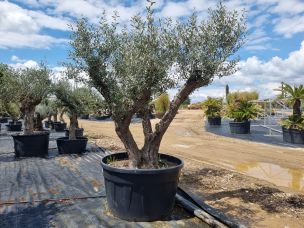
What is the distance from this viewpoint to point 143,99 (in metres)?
4.70

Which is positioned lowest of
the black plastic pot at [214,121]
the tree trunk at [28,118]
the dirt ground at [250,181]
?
the dirt ground at [250,181]

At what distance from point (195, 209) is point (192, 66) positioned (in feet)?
6.36

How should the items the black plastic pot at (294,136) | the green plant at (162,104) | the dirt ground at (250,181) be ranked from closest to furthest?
the dirt ground at (250,181) < the black plastic pot at (294,136) < the green plant at (162,104)

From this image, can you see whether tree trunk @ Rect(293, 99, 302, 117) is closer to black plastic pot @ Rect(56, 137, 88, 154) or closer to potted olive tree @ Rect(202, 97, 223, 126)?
potted olive tree @ Rect(202, 97, 223, 126)

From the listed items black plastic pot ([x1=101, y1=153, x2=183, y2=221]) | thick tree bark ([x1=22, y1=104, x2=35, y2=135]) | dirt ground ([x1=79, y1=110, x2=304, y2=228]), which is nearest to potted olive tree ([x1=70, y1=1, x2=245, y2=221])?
black plastic pot ([x1=101, y1=153, x2=183, y2=221])

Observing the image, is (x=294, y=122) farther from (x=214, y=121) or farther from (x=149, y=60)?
(x=149, y=60)

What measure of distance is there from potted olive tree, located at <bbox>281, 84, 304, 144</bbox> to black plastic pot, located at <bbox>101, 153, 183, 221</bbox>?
9491 millimetres

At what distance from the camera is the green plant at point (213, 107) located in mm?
20344

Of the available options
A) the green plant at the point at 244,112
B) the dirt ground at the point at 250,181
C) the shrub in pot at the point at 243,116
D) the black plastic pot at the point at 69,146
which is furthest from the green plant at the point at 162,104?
the black plastic pot at the point at 69,146

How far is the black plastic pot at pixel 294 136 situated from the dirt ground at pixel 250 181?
1184 mm

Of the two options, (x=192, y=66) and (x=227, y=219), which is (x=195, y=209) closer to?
(x=227, y=219)

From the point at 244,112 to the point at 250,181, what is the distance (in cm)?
974

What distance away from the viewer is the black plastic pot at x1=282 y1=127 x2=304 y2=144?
1268 cm

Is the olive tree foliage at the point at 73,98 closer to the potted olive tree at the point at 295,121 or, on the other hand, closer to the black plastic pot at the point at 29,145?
the black plastic pot at the point at 29,145
